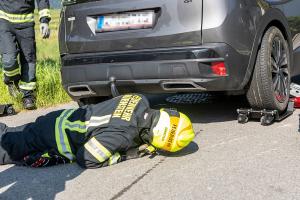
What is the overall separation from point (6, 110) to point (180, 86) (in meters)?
2.67

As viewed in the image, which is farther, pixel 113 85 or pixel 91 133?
pixel 113 85

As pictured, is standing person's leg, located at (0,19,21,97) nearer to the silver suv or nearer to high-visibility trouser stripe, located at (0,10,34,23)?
high-visibility trouser stripe, located at (0,10,34,23)

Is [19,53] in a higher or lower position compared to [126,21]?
lower

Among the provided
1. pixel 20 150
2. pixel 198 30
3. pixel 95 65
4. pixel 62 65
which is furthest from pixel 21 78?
pixel 198 30

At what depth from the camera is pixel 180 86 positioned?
4.39 m

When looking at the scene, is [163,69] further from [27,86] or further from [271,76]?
[27,86]

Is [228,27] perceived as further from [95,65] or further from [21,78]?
[21,78]

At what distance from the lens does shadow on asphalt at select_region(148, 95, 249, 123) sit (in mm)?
5205

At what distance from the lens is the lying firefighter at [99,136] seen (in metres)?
3.78

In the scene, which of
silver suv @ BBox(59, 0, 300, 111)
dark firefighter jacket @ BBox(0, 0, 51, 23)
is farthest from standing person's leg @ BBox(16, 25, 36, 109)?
silver suv @ BBox(59, 0, 300, 111)

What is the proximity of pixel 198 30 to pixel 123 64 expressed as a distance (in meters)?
0.75

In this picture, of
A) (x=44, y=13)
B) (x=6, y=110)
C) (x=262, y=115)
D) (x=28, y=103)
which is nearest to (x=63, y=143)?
(x=262, y=115)

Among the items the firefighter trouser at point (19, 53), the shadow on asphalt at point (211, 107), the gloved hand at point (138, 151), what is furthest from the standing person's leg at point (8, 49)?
the gloved hand at point (138, 151)

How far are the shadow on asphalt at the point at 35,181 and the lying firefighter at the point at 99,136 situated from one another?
0.08 metres
